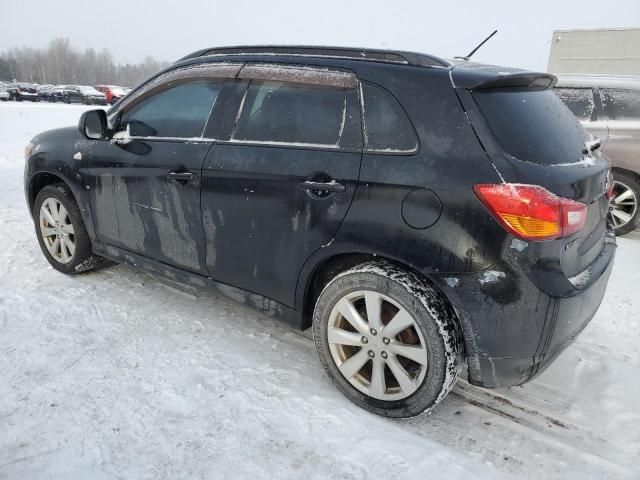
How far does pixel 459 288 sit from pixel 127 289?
8.96ft

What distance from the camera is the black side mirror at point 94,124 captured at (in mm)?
3369

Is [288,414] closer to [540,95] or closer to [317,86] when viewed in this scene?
[317,86]

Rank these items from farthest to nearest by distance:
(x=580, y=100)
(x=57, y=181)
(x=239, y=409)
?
(x=580, y=100), (x=57, y=181), (x=239, y=409)

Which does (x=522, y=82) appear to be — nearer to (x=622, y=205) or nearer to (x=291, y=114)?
(x=291, y=114)

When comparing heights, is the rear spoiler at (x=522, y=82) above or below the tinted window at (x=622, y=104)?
above

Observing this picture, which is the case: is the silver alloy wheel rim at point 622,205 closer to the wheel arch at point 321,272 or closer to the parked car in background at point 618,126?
the parked car in background at point 618,126

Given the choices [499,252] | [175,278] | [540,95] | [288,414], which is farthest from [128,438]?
[540,95]

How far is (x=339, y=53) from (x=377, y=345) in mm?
1552

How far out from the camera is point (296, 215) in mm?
2498

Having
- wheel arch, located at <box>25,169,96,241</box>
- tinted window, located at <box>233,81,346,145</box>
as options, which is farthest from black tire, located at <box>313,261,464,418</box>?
wheel arch, located at <box>25,169,96,241</box>

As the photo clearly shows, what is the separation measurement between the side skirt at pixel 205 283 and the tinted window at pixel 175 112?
877mm

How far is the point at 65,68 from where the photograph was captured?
9738 centimetres

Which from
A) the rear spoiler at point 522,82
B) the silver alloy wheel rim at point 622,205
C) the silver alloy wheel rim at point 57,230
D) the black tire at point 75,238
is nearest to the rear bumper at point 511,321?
the rear spoiler at point 522,82

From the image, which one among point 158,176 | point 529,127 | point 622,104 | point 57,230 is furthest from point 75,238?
point 622,104
